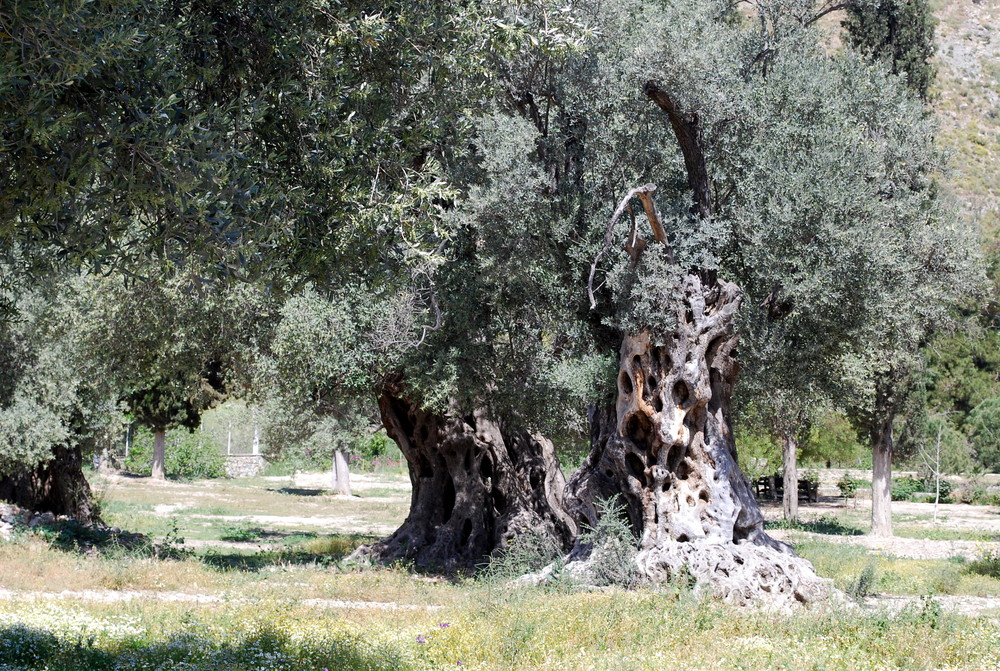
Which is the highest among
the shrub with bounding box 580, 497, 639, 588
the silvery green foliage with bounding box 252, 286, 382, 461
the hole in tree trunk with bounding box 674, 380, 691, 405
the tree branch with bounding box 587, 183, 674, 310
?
the tree branch with bounding box 587, 183, 674, 310

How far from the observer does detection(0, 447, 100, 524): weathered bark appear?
819 inches

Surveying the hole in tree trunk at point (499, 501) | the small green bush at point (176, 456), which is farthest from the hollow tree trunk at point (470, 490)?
the small green bush at point (176, 456)

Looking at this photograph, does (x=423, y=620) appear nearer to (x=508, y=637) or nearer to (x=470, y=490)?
(x=508, y=637)

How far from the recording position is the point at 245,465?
192 ft

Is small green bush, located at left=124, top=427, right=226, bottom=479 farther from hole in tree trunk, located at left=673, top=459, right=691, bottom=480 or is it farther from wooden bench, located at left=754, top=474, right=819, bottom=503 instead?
hole in tree trunk, located at left=673, top=459, right=691, bottom=480

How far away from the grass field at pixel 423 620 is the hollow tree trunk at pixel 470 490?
1.48 metres

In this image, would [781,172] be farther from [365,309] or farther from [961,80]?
[961,80]

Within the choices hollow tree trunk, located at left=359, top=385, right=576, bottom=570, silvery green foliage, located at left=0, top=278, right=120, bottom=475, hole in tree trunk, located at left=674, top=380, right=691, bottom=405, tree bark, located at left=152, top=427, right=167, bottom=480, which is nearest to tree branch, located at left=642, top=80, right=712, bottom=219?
hole in tree trunk, located at left=674, top=380, right=691, bottom=405

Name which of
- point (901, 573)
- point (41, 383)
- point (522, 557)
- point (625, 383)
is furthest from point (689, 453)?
point (41, 383)

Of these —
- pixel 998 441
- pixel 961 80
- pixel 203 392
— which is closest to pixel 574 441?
pixel 203 392

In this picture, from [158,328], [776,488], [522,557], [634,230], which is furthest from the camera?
[776,488]

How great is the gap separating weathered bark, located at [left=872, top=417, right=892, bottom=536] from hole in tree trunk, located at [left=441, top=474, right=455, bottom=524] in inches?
525

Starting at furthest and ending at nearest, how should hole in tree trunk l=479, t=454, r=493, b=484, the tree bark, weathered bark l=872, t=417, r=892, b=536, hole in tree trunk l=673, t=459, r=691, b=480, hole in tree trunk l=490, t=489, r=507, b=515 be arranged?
the tree bark, weathered bark l=872, t=417, r=892, b=536, hole in tree trunk l=479, t=454, r=493, b=484, hole in tree trunk l=490, t=489, r=507, b=515, hole in tree trunk l=673, t=459, r=691, b=480

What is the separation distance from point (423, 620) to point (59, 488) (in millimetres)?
14232
